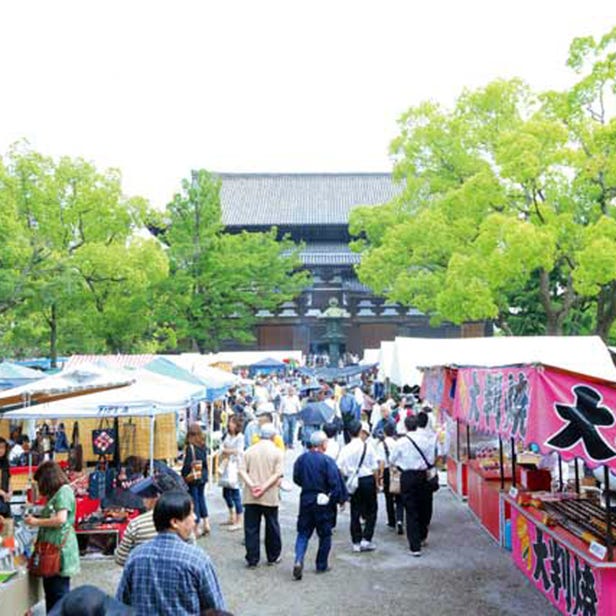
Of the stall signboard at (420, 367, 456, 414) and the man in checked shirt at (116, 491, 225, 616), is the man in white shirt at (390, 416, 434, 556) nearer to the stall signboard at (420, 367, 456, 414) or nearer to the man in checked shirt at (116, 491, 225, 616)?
the stall signboard at (420, 367, 456, 414)

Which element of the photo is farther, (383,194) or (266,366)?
(383,194)

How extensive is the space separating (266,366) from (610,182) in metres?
15.4

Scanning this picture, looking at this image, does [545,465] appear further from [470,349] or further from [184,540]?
[184,540]

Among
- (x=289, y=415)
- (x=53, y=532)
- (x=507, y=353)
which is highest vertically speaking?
(x=507, y=353)

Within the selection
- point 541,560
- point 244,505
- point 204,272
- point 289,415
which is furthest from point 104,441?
point 204,272

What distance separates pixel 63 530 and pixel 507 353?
839 cm

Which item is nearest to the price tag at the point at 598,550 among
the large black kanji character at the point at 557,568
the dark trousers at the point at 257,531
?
the large black kanji character at the point at 557,568

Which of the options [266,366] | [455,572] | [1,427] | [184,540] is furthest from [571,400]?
[266,366]

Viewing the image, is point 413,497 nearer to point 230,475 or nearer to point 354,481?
point 354,481

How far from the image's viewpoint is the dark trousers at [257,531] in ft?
23.6

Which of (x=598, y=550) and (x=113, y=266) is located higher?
(x=113, y=266)

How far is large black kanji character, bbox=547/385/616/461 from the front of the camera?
13.9 feet

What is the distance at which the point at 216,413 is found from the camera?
16688 mm

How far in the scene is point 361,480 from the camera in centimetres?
754
